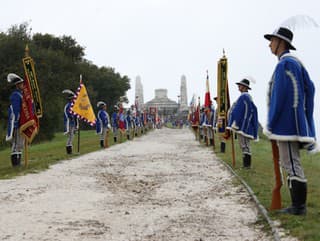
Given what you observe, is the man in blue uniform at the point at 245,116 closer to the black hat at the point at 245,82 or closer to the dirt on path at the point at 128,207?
the black hat at the point at 245,82

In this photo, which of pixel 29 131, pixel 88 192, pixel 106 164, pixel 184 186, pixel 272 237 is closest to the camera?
pixel 272 237

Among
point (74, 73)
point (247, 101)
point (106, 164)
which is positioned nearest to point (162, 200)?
point (247, 101)

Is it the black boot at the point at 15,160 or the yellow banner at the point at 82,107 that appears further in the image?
the yellow banner at the point at 82,107

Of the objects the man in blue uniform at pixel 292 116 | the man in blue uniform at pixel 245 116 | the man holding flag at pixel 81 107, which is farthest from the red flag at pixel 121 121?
the man in blue uniform at pixel 292 116

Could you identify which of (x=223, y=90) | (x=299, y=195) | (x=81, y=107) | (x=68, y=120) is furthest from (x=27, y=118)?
(x=299, y=195)

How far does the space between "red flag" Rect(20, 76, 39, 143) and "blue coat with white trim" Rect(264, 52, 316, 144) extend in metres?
8.47

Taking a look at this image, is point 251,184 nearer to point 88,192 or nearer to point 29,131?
A: point 88,192

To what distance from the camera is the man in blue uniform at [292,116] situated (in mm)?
6191

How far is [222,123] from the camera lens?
1460 centimetres

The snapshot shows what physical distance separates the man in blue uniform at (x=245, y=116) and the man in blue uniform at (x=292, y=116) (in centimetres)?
565

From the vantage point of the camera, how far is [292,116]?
20.4 ft

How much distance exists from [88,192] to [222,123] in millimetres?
6758

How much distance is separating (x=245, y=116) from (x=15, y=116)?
6.26m

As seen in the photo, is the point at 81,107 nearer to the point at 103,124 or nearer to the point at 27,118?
the point at 103,124
